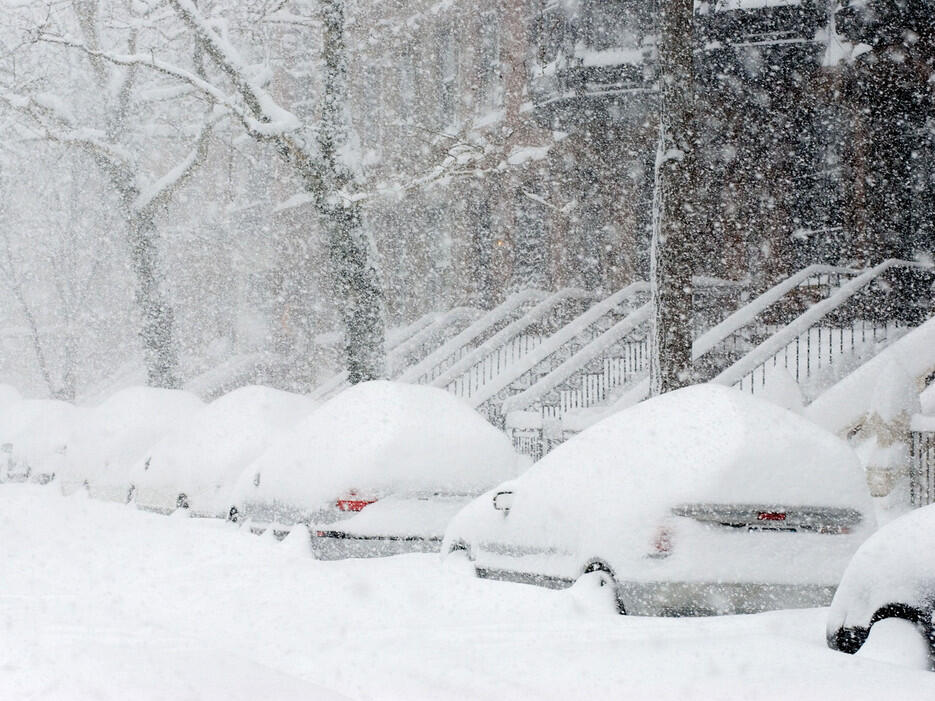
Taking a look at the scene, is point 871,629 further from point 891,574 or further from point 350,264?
point 350,264

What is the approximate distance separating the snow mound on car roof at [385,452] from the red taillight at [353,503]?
0.07m

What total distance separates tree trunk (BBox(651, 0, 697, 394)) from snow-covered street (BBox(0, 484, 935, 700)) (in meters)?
5.05

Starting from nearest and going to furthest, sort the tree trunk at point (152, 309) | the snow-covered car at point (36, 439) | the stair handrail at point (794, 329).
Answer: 1. the stair handrail at point (794, 329)
2. the snow-covered car at point (36, 439)
3. the tree trunk at point (152, 309)

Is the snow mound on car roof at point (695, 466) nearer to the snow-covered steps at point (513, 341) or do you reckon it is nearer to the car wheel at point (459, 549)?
the car wheel at point (459, 549)

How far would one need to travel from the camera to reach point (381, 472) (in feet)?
36.0

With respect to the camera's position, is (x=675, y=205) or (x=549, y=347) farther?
(x=549, y=347)

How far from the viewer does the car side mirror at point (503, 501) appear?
31.3 ft

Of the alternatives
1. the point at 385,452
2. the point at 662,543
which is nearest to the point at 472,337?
the point at 385,452

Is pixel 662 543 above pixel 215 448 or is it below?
above

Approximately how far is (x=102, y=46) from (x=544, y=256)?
426 inches

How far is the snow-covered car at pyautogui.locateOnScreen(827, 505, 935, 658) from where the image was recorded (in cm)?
637

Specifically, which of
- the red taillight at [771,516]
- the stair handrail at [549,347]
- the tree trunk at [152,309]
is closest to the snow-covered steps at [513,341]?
the stair handrail at [549,347]

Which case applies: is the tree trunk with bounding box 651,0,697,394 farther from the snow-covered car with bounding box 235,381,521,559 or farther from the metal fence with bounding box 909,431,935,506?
the snow-covered car with bounding box 235,381,521,559

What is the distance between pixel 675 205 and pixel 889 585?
842 centimetres
